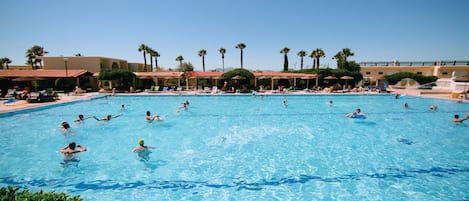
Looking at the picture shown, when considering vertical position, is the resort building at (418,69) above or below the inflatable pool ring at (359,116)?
above

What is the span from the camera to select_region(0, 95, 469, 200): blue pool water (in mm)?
5676

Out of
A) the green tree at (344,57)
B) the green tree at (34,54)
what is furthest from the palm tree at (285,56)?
the green tree at (34,54)

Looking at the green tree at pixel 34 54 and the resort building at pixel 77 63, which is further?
the green tree at pixel 34 54

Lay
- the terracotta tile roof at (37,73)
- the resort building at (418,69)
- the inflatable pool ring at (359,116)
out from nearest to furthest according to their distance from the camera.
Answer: the inflatable pool ring at (359,116)
the terracotta tile roof at (37,73)
the resort building at (418,69)

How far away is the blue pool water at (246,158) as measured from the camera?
5.68m

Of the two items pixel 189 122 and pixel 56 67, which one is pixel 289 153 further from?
pixel 56 67

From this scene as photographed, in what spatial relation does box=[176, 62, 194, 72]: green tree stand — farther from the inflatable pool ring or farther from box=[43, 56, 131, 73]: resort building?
the inflatable pool ring

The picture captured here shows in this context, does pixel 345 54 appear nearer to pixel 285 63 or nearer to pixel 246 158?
pixel 285 63

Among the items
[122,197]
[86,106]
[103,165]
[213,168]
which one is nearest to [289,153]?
[213,168]

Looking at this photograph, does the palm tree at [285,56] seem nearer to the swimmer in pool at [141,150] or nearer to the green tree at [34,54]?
the swimmer in pool at [141,150]

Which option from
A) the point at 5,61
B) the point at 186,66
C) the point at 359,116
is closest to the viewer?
the point at 359,116

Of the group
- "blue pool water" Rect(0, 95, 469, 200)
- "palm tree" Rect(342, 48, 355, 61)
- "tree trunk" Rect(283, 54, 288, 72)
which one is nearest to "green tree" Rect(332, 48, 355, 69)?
"palm tree" Rect(342, 48, 355, 61)

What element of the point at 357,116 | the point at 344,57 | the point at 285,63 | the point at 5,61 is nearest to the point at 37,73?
the point at 5,61

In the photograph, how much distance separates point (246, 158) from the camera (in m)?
7.73
